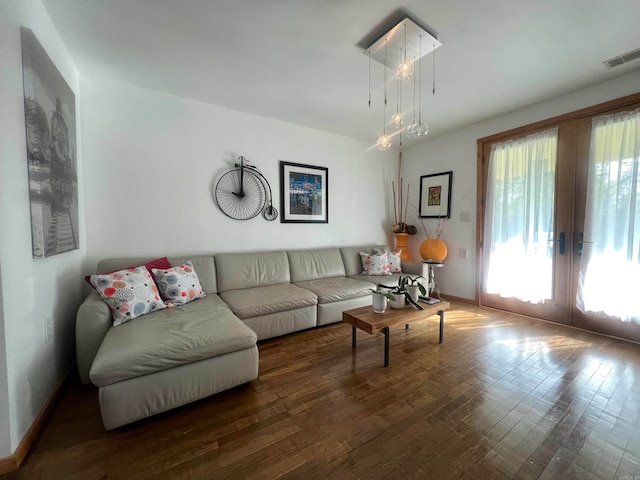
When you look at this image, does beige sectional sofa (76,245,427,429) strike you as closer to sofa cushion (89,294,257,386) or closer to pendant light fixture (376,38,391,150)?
sofa cushion (89,294,257,386)

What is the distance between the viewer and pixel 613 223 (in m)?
2.33

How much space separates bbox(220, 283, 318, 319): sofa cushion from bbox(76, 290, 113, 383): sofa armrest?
90 cm

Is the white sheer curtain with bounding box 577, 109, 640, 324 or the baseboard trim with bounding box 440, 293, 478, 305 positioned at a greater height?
the white sheer curtain with bounding box 577, 109, 640, 324

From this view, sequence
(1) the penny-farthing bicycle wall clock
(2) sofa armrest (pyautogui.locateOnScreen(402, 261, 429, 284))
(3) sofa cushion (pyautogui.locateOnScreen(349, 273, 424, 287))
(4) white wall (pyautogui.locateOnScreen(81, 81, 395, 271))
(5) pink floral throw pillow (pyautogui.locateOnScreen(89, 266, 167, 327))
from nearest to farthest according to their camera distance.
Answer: (5) pink floral throw pillow (pyautogui.locateOnScreen(89, 266, 167, 327)) → (4) white wall (pyautogui.locateOnScreen(81, 81, 395, 271)) → (1) the penny-farthing bicycle wall clock → (3) sofa cushion (pyautogui.locateOnScreen(349, 273, 424, 287)) → (2) sofa armrest (pyautogui.locateOnScreen(402, 261, 429, 284))

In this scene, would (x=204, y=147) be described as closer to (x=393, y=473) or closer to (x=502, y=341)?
(x=393, y=473)

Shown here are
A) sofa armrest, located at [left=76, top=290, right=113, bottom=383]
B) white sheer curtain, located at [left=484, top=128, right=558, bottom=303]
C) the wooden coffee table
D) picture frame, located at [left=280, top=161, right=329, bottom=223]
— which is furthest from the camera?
picture frame, located at [left=280, top=161, right=329, bottom=223]

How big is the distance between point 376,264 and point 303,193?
4.87 ft

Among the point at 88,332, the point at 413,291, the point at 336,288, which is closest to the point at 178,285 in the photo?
the point at 88,332

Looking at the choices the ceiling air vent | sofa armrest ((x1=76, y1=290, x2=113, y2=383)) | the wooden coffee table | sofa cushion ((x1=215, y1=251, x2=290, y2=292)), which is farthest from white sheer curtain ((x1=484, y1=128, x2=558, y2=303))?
sofa armrest ((x1=76, y1=290, x2=113, y2=383))

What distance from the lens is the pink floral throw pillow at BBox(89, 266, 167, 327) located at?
5.64 feet

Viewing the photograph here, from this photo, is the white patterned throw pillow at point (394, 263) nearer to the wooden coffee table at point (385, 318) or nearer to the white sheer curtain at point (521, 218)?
the white sheer curtain at point (521, 218)

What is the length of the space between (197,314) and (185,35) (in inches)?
82.8

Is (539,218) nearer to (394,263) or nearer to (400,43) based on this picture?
(394,263)

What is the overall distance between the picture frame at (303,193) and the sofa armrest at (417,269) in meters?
1.40
